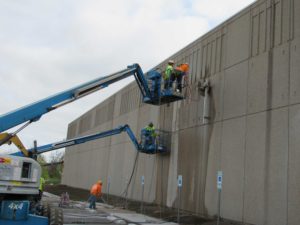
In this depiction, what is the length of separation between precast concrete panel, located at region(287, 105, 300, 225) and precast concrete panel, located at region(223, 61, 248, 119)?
2829 millimetres

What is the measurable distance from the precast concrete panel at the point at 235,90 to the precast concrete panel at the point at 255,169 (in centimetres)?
98

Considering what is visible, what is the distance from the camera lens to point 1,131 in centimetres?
1024

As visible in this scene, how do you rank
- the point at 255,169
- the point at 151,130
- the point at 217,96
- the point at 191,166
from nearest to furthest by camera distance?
the point at 255,169 < the point at 217,96 < the point at 191,166 < the point at 151,130

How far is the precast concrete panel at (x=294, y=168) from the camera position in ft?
41.5

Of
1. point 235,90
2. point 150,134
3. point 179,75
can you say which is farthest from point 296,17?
point 150,134

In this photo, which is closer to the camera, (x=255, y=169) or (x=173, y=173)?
(x=255, y=169)

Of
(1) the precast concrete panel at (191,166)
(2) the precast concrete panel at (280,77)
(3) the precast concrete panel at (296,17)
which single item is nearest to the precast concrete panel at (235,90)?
(2) the precast concrete panel at (280,77)

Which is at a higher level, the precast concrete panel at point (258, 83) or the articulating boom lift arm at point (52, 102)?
the precast concrete panel at point (258, 83)

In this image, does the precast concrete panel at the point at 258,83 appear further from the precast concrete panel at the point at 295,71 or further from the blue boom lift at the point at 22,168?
the blue boom lift at the point at 22,168

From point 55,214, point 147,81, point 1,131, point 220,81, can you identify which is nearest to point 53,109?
point 1,131

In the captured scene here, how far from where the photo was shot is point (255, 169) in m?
14.8

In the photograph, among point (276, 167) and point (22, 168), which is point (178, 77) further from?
point (22, 168)

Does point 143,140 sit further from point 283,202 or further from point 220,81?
point 283,202

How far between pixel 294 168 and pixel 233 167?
3.36 metres
